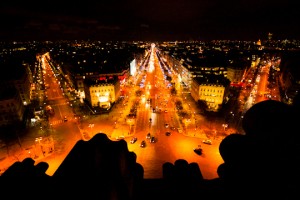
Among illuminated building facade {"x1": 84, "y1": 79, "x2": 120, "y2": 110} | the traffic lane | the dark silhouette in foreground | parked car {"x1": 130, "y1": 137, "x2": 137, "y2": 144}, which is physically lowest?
the traffic lane

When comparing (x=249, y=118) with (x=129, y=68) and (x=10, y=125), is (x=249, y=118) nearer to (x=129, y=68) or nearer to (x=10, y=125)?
(x=10, y=125)

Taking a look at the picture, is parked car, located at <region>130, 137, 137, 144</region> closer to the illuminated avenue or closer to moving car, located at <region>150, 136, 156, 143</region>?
the illuminated avenue

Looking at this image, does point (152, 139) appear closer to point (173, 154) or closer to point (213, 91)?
point (173, 154)

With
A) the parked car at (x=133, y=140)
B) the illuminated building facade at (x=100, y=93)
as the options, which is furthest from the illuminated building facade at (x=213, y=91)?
the illuminated building facade at (x=100, y=93)

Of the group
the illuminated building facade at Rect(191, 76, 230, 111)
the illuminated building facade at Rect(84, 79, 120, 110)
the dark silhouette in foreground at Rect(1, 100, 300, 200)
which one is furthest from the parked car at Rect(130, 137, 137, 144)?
the dark silhouette in foreground at Rect(1, 100, 300, 200)

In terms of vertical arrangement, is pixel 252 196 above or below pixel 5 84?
above

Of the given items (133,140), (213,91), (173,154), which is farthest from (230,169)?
(213,91)

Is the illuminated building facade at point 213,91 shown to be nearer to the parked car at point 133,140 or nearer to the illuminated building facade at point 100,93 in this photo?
the parked car at point 133,140

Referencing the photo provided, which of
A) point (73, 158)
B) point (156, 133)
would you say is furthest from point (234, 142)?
point (156, 133)

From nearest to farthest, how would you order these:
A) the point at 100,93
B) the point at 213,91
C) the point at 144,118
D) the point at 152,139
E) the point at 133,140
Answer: the point at 133,140 → the point at 152,139 → the point at 144,118 → the point at 213,91 → the point at 100,93
